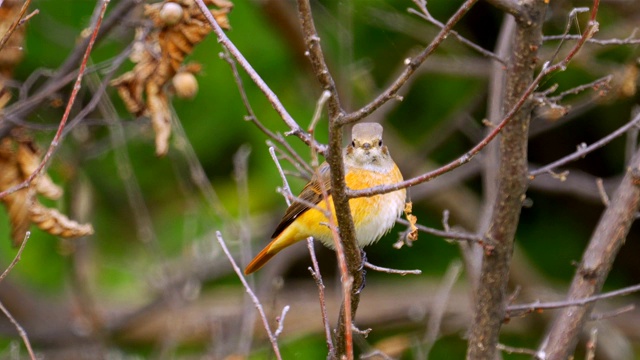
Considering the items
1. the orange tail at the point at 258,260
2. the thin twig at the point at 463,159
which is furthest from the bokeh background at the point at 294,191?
the thin twig at the point at 463,159

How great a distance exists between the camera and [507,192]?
3.80 meters

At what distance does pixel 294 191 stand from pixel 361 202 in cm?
237

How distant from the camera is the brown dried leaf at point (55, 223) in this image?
3.84m

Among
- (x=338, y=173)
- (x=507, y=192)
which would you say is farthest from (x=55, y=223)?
(x=507, y=192)

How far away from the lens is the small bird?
4230mm

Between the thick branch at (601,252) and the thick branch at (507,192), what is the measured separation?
0.31 metres

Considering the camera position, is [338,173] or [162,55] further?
[162,55]

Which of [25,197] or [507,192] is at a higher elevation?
[507,192]

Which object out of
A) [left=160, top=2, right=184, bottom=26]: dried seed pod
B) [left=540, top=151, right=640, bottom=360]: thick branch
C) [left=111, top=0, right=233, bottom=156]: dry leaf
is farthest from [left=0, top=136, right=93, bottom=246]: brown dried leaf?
[left=540, top=151, right=640, bottom=360]: thick branch

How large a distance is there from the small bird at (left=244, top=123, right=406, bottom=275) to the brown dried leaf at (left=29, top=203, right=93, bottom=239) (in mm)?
922

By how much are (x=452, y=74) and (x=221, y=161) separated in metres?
1.90

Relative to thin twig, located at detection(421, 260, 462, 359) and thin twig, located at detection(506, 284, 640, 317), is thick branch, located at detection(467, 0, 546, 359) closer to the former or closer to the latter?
thin twig, located at detection(506, 284, 640, 317)

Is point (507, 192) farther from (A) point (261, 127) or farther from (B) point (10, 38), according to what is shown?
(B) point (10, 38)

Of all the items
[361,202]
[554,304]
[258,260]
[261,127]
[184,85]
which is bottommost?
[258,260]
